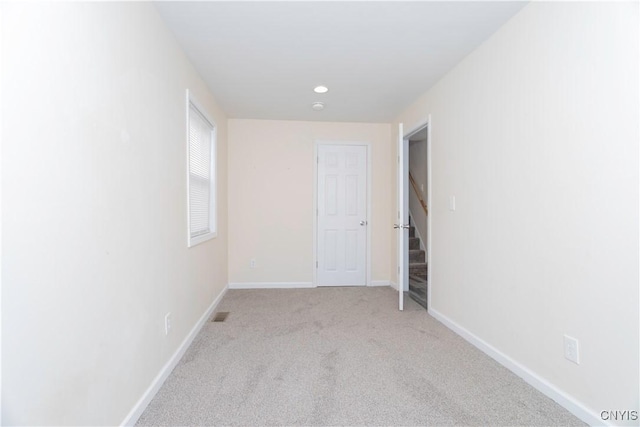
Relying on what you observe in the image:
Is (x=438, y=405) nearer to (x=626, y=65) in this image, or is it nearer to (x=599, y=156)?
(x=599, y=156)

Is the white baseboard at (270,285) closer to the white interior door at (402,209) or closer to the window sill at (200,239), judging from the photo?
the window sill at (200,239)

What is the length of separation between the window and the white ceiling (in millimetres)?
384

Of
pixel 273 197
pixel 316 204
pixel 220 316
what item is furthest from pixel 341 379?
pixel 273 197

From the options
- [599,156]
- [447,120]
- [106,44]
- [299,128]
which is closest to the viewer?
[106,44]

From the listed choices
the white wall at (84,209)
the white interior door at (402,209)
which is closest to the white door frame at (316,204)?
the white interior door at (402,209)

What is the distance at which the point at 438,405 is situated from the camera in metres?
1.67

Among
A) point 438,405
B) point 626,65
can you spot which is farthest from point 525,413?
point 626,65

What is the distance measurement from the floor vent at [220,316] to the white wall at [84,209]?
3.01 feet

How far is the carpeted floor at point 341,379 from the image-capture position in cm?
159

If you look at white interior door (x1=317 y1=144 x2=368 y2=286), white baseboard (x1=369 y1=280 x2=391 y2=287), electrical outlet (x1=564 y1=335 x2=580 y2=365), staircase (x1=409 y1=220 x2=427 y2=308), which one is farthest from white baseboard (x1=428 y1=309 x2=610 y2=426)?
white interior door (x1=317 y1=144 x2=368 y2=286)

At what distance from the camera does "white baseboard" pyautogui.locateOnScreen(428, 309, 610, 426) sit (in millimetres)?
1539

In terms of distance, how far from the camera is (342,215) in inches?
172

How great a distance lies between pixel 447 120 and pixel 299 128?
6.81ft

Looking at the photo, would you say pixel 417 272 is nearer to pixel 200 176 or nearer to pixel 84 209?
A: pixel 200 176
